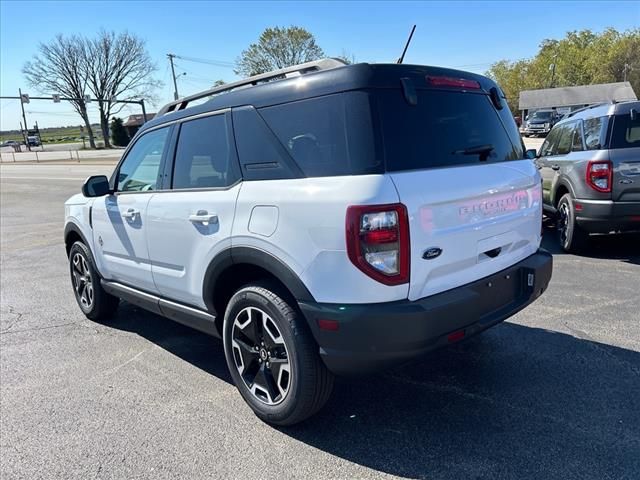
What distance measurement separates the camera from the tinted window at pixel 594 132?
5848 millimetres

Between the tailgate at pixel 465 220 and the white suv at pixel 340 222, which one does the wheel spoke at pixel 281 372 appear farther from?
the tailgate at pixel 465 220

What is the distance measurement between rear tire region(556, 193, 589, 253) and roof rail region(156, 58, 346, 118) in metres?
4.61

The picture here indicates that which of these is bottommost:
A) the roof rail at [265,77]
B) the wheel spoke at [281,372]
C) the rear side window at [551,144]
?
the wheel spoke at [281,372]

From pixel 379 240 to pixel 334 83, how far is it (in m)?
0.84

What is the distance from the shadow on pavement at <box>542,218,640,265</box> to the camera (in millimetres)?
6270

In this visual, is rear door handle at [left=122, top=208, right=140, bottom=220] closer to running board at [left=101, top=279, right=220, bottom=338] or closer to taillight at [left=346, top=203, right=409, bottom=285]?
running board at [left=101, top=279, right=220, bottom=338]

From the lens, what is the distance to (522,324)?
4242mm

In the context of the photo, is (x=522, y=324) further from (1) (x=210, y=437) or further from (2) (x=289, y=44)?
(2) (x=289, y=44)

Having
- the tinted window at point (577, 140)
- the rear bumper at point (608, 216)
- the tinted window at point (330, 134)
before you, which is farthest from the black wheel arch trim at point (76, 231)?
the tinted window at point (577, 140)

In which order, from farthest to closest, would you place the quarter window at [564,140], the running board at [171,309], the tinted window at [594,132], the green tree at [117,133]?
the green tree at [117,133], the quarter window at [564,140], the tinted window at [594,132], the running board at [171,309]

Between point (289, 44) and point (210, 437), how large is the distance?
5779 cm

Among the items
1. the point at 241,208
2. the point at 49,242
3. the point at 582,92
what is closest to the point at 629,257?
the point at 241,208

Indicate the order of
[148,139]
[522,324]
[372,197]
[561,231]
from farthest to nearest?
[561,231]
[522,324]
[148,139]
[372,197]

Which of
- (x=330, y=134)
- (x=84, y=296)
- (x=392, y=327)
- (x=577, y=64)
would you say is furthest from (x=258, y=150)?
(x=577, y=64)
